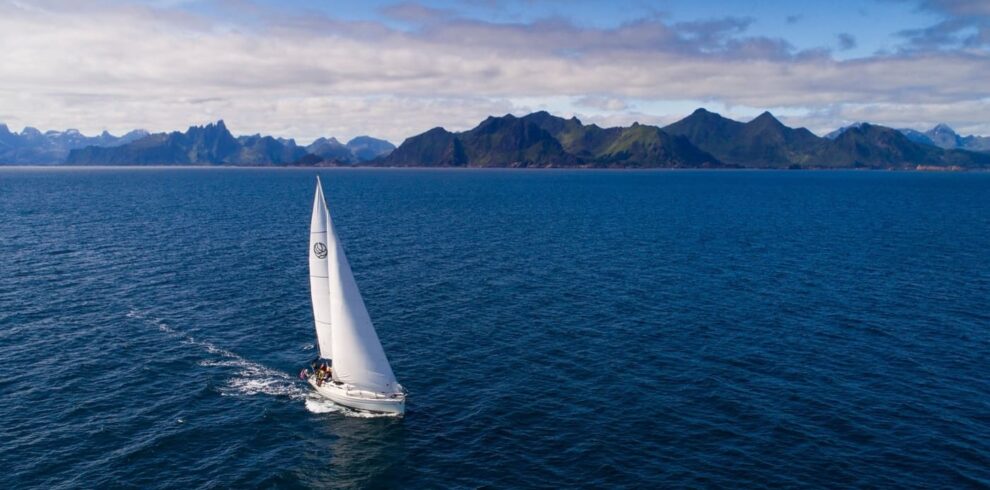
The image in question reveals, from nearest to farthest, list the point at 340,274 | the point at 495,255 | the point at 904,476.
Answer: the point at 904,476
the point at 340,274
the point at 495,255

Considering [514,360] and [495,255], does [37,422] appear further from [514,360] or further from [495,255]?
[495,255]

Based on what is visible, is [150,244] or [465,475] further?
[150,244]

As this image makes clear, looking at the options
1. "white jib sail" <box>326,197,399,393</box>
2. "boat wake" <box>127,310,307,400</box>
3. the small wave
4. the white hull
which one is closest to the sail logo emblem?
"white jib sail" <box>326,197,399,393</box>

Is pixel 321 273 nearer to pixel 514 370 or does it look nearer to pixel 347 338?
pixel 347 338

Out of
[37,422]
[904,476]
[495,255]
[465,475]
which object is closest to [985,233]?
[495,255]

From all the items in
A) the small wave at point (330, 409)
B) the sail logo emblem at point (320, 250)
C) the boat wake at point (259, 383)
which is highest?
the sail logo emblem at point (320, 250)

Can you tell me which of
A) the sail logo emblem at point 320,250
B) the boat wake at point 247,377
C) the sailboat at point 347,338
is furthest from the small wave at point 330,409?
the sail logo emblem at point 320,250

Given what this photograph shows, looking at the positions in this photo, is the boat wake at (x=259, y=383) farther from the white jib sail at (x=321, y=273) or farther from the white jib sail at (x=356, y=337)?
the white jib sail at (x=321, y=273)
